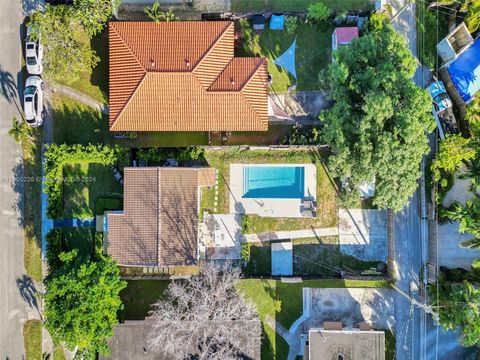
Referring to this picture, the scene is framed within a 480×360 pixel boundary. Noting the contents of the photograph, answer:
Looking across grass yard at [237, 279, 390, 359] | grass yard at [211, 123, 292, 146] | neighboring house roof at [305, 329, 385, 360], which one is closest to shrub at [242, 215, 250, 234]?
grass yard at [237, 279, 390, 359]

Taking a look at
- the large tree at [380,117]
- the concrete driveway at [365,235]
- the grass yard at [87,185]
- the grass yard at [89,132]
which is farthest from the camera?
the grass yard at [89,132]

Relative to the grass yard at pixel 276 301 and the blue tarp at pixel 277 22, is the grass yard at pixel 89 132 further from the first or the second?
the grass yard at pixel 276 301

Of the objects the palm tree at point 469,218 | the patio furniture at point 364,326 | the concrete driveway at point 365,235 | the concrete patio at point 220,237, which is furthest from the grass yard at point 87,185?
the palm tree at point 469,218

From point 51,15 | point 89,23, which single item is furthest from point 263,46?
point 51,15

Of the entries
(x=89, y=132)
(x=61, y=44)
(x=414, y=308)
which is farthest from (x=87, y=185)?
(x=414, y=308)

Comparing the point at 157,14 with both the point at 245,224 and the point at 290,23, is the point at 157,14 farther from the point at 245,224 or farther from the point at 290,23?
the point at 245,224

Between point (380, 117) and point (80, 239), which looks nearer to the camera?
point (380, 117)
